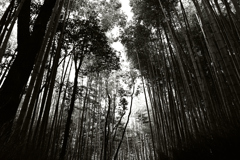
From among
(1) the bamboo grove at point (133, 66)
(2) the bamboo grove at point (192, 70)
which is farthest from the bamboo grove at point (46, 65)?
(2) the bamboo grove at point (192, 70)

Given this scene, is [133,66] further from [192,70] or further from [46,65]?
[46,65]

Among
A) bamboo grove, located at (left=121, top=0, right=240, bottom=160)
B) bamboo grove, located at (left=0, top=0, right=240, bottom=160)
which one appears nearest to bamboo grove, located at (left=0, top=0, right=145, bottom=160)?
bamboo grove, located at (left=0, top=0, right=240, bottom=160)

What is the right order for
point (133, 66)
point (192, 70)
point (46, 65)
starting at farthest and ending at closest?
point (133, 66) → point (46, 65) → point (192, 70)

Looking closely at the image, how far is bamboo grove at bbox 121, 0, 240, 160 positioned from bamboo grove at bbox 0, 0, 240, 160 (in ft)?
0.05

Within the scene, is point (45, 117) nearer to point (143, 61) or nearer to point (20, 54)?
point (20, 54)

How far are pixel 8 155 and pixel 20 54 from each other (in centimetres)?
189

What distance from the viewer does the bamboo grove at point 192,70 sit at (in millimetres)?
1812

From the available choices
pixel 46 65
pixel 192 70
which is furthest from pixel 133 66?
pixel 46 65

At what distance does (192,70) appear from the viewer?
14.3ft

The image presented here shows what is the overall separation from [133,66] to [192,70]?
157 inches

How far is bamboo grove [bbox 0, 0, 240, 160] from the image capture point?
187 centimetres

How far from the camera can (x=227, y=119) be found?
1.69m

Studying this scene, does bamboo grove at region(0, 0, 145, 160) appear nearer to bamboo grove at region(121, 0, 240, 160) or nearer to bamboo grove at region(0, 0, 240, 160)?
bamboo grove at region(0, 0, 240, 160)

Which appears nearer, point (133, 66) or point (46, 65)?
point (46, 65)
